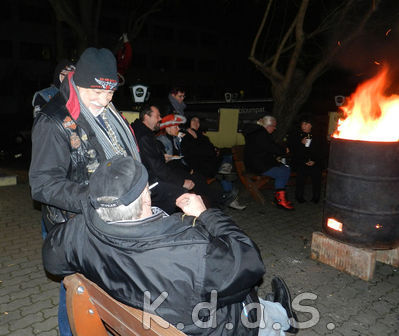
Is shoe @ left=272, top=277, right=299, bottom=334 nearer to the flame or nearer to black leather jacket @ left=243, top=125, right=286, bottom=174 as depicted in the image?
the flame

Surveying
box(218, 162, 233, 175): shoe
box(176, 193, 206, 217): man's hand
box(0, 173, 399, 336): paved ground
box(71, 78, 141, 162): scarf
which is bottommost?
box(0, 173, 399, 336): paved ground

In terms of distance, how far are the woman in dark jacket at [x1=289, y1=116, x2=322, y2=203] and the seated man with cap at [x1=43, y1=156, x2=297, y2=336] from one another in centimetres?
578

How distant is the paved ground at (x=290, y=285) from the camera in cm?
339

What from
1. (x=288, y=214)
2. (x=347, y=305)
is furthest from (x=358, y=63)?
(x=347, y=305)

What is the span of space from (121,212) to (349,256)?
347cm

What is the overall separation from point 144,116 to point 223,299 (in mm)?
3764

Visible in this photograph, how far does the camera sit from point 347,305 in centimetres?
370

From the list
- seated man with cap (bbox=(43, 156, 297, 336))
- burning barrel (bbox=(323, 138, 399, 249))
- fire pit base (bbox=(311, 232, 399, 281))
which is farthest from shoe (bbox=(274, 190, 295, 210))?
seated man with cap (bbox=(43, 156, 297, 336))

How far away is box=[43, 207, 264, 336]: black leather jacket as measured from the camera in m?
1.61

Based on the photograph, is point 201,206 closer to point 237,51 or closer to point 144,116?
point 144,116

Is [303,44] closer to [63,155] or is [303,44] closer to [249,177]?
[249,177]

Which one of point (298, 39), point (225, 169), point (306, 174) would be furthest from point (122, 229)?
point (298, 39)

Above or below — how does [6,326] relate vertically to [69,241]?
below

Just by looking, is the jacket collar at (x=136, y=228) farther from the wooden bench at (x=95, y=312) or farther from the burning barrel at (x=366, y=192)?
the burning barrel at (x=366, y=192)
